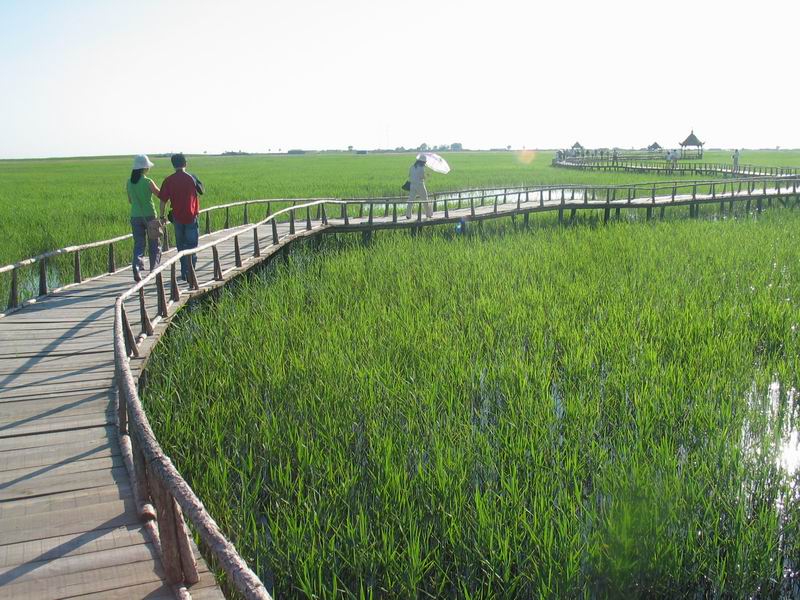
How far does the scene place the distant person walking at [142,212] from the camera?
8344 millimetres

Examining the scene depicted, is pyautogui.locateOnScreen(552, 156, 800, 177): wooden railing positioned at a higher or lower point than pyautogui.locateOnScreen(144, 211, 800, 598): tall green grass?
A: higher

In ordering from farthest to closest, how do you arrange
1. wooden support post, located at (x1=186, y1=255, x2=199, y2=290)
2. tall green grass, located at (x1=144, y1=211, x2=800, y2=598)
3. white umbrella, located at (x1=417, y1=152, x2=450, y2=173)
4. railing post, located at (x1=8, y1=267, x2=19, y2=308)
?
white umbrella, located at (x1=417, y1=152, x2=450, y2=173) → wooden support post, located at (x1=186, y1=255, x2=199, y2=290) → railing post, located at (x1=8, y1=267, x2=19, y2=308) → tall green grass, located at (x1=144, y1=211, x2=800, y2=598)

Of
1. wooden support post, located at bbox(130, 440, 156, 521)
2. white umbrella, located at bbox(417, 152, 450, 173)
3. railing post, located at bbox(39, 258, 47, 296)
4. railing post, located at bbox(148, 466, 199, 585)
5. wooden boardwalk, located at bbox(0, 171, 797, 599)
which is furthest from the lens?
white umbrella, located at bbox(417, 152, 450, 173)

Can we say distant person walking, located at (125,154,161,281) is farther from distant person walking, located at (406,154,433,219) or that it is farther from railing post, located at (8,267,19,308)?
distant person walking, located at (406,154,433,219)

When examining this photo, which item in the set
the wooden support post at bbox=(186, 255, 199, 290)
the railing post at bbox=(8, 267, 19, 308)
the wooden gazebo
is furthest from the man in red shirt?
the wooden gazebo

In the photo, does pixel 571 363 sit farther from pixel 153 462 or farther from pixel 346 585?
pixel 153 462

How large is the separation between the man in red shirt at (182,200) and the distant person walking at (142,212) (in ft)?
0.55

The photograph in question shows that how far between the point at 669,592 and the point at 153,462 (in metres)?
2.72

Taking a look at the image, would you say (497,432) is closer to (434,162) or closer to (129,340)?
(129,340)

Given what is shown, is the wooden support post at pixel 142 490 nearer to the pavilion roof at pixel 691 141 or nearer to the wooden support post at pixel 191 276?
the wooden support post at pixel 191 276

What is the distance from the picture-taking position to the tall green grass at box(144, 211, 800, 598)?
147 inches

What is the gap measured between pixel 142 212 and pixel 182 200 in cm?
57

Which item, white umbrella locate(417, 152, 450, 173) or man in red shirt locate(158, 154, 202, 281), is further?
white umbrella locate(417, 152, 450, 173)

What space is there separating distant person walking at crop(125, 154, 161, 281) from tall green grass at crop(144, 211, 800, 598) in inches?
44.3
